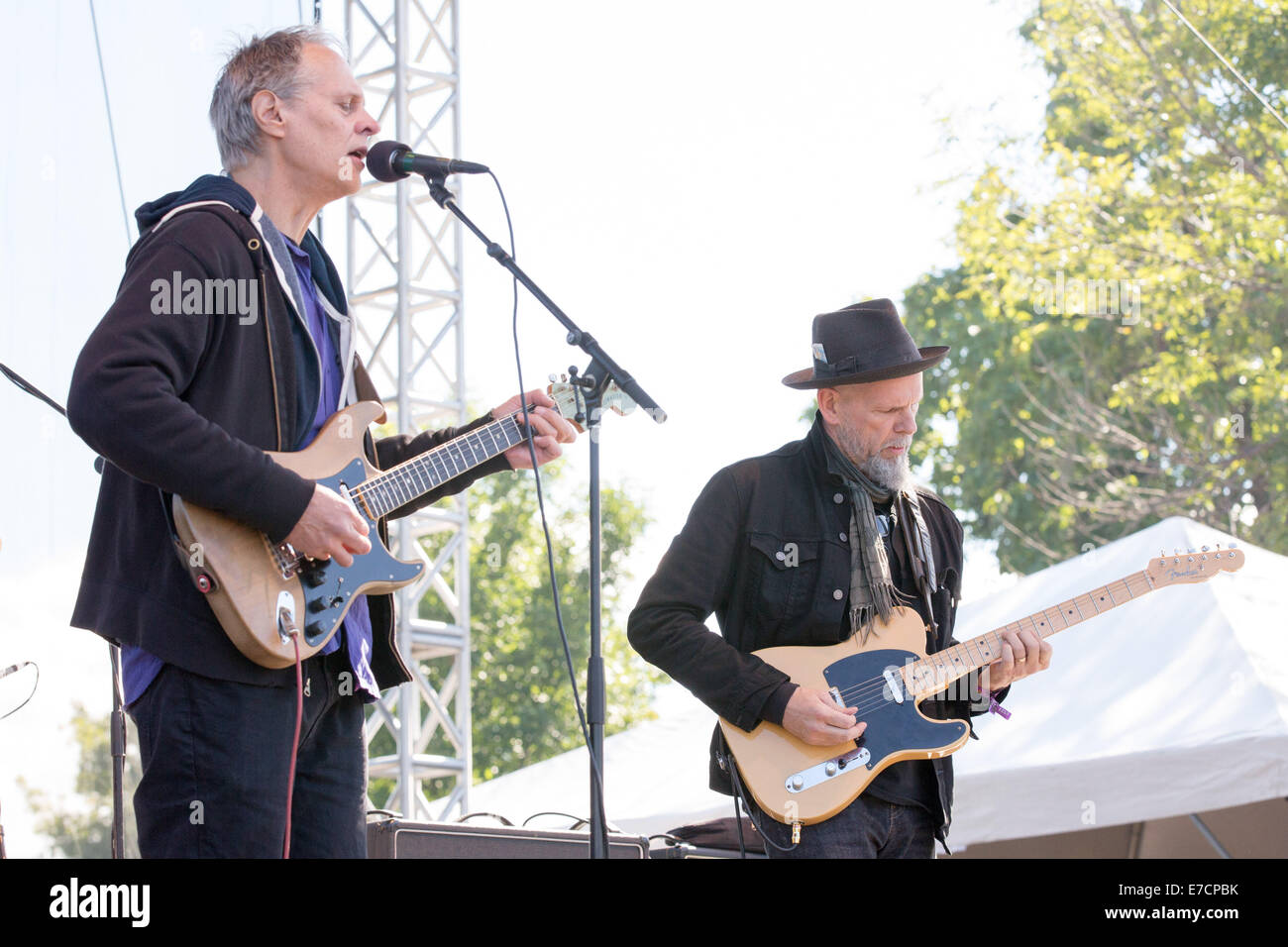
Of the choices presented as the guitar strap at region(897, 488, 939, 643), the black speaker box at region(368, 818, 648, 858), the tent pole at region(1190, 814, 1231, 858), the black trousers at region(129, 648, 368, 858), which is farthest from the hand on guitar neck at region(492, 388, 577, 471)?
the tent pole at region(1190, 814, 1231, 858)

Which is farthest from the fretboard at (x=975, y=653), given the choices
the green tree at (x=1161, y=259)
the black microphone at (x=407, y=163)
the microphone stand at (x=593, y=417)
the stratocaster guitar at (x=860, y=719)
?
the green tree at (x=1161, y=259)

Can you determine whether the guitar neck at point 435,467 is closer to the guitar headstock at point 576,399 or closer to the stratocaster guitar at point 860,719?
the guitar headstock at point 576,399

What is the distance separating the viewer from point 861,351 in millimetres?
3689

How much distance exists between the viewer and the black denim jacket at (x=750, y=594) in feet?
10.9

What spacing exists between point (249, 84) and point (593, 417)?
3.35 feet

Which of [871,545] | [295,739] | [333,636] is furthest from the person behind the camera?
[871,545]

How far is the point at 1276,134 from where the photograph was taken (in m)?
13.2

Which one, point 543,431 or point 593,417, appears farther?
point 543,431

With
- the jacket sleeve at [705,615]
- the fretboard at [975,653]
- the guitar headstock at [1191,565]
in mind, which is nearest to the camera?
the jacket sleeve at [705,615]

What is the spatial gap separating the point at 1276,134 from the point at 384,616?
12892 mm

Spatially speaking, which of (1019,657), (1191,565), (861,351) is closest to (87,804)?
(861,351)

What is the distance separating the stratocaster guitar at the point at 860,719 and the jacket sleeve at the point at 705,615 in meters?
0.09

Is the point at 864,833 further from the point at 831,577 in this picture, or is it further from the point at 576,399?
the point at 576,399
